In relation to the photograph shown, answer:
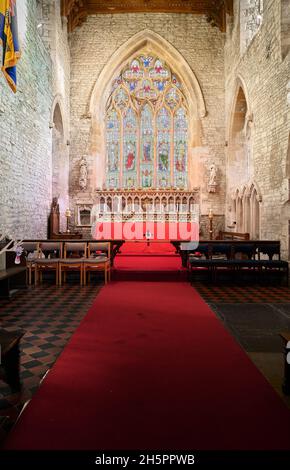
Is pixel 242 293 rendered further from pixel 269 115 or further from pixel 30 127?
pixel 30 127

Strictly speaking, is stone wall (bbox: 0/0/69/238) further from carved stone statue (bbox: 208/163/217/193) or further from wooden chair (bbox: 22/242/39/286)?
carved stone statue (bbox: 208/163/217/193)

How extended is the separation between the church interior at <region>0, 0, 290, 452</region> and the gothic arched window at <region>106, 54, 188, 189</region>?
0.06 metres

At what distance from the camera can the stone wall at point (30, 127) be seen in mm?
7867

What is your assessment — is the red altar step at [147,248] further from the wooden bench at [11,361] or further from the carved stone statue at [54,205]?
the wooden bench at [11,361]

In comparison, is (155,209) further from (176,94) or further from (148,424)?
(148,424)

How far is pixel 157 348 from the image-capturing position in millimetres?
3744

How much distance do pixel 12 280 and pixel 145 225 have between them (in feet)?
22.5

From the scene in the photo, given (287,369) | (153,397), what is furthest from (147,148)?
(153,397)

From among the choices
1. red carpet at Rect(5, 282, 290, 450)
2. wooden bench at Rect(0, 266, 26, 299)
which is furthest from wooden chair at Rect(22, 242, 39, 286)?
red carpet at Rect(5, 282, 290, 450)

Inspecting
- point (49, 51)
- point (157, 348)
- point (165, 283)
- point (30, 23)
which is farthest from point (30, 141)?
point (157, 348)

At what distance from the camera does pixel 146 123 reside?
1549cm

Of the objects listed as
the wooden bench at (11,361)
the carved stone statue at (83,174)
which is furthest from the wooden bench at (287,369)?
the carved stone statue at (83,174)

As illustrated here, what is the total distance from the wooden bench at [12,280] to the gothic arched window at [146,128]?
8862 millimetres

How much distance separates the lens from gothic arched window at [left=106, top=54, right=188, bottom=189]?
15242 millimetres
